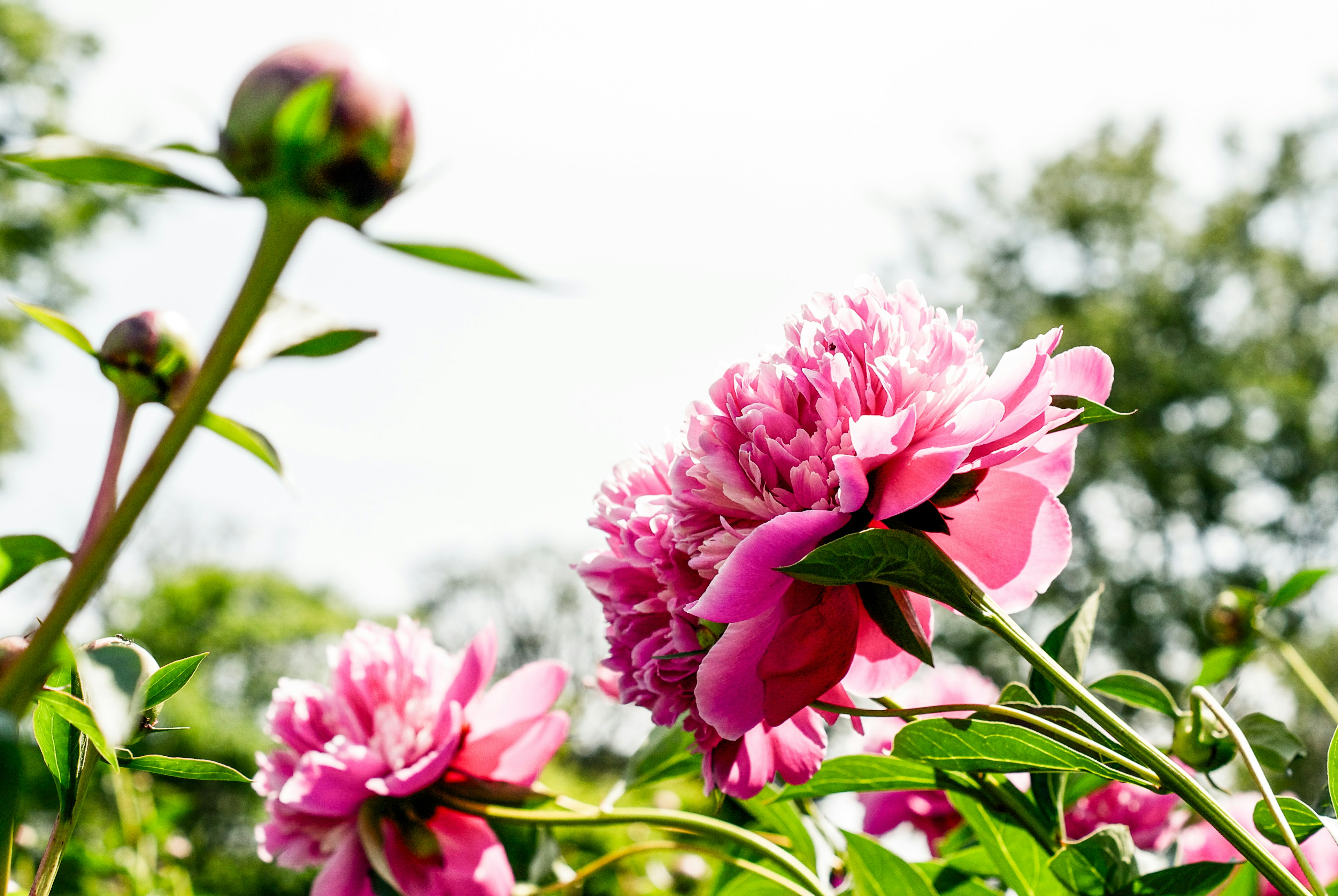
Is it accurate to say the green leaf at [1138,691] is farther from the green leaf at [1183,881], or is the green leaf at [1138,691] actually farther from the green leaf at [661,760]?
the green leaf at [661,760]

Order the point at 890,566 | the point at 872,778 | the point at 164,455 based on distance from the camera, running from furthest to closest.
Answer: the point at 872,778 → the point at 890,566 → the point at 164,455

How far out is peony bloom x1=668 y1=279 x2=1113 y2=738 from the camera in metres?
0.26

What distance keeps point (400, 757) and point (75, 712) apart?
0.22m

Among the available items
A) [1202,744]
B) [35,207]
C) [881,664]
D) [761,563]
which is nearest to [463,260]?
[761,563]

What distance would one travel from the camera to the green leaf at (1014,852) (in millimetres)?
360

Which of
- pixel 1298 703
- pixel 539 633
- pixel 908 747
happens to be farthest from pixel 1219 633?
pixel 539 633

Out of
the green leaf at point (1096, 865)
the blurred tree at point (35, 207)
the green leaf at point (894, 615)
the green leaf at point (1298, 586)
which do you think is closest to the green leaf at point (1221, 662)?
the green leaf at point (1298, 586)

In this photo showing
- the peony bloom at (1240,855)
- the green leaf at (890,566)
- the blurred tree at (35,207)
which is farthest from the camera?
the blurred tree at (35,207)

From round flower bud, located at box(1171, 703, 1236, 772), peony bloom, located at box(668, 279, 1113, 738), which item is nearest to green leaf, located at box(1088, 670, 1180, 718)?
round flower bud, located at box(1171, 703, 1236, 772)

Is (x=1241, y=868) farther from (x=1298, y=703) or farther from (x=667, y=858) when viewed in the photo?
(x=1298, y=703)

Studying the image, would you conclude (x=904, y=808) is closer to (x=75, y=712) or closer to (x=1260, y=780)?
(x=1260, y=780)

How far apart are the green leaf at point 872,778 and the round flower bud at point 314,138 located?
0.27 meters

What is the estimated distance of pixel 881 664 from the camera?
1.09 feet

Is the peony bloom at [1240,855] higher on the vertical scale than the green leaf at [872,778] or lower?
lower
